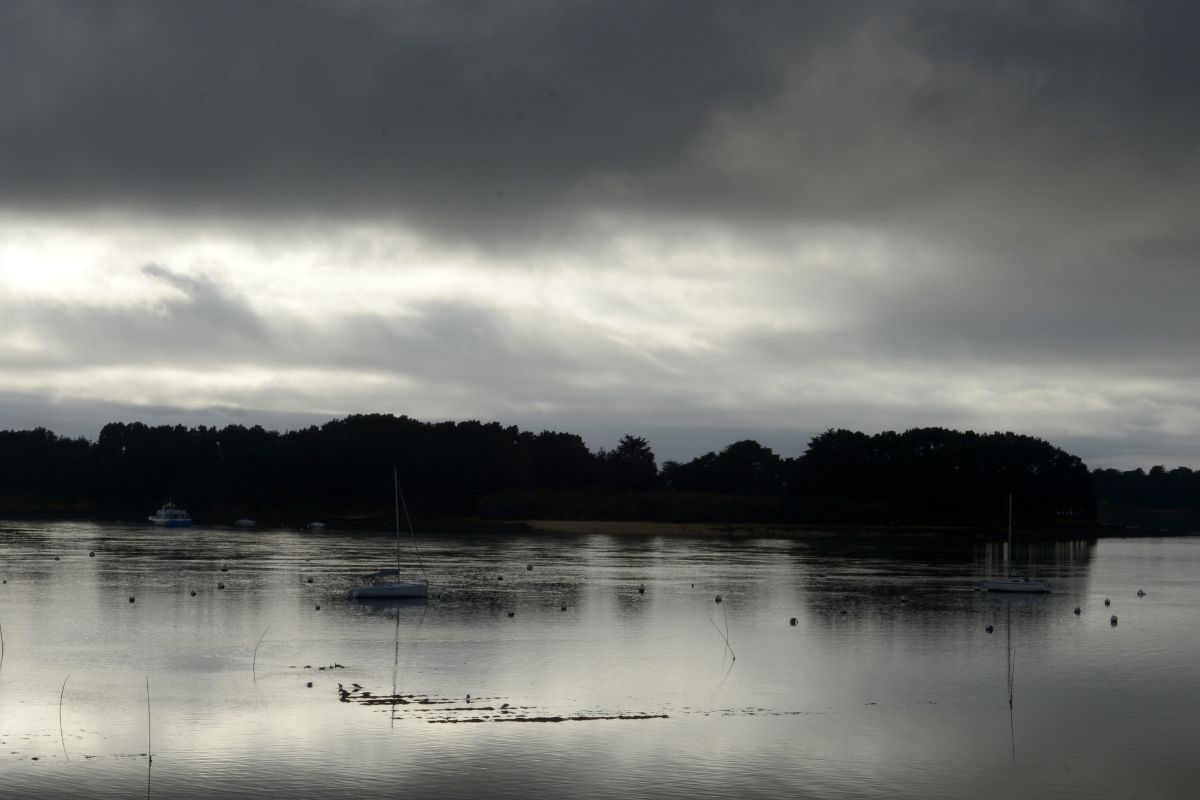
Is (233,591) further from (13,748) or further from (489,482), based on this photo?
(489,482)

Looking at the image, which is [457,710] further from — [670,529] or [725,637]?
[670,529]

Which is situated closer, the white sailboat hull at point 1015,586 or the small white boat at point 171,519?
the white sailboat hull at point 1015,586

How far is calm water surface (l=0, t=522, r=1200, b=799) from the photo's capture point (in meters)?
28.0

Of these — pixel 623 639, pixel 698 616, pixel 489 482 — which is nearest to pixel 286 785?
pixel 623 639

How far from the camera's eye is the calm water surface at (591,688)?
27969 millimetres

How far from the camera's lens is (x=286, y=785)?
26500mm

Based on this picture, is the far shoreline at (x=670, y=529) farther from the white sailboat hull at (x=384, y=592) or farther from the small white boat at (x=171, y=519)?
the white sailboat hull at (x=384, y=592)

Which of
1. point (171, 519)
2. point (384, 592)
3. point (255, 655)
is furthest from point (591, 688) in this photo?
point (171, 519)

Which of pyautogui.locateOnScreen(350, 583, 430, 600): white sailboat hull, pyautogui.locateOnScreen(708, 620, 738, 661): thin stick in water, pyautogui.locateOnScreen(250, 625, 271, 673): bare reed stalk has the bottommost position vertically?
pyautogui.locateOnScreen(250, 625, 271, 673): bare reed stalk

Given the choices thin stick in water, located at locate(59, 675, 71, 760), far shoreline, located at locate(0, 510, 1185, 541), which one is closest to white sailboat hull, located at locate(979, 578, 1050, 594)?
thin stick in water, located at locate(59, 675, 71, 760)

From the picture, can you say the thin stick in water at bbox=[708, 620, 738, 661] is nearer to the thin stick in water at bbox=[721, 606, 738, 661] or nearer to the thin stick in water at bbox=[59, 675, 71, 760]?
the thin stick in water at bbox=[721, 606, 738, 661]

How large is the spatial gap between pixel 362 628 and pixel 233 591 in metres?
19.5

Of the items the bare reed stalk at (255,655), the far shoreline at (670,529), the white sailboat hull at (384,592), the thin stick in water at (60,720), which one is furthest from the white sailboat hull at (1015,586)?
the far shoreline at (670,529)

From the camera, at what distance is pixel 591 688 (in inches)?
1561
